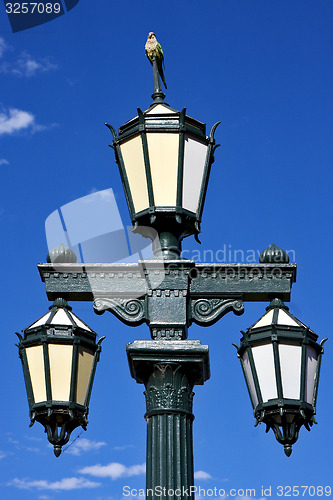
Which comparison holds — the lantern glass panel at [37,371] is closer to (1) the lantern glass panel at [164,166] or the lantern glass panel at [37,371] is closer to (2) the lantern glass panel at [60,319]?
(2) the lantern glass panel at [60,319]

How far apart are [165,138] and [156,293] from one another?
3.41 ft

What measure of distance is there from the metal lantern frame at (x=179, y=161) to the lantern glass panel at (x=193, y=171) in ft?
0.08

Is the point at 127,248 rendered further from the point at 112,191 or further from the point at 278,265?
the point at 278,265

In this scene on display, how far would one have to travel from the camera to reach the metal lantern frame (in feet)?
16.8

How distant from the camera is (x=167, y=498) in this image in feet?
14.5

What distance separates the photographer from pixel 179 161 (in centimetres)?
518

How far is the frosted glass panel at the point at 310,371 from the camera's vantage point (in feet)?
15.5

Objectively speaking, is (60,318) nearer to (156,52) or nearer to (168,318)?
(168,318)

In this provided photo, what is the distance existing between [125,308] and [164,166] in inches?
37.6

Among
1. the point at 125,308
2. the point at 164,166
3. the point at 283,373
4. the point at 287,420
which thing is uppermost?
the point at 164,166

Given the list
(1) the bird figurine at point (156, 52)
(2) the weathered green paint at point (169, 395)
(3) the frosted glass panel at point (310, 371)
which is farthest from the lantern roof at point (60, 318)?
(1) the bird figurine at point (156, 52)

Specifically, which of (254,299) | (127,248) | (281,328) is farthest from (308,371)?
(127,248)

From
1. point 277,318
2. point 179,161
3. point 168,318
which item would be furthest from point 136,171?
point 277,318

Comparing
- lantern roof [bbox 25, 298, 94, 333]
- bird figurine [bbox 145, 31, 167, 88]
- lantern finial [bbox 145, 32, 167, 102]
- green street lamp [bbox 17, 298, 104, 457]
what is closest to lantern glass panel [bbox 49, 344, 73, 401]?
green street lamp [bbox 17, 298, 104, 457]
